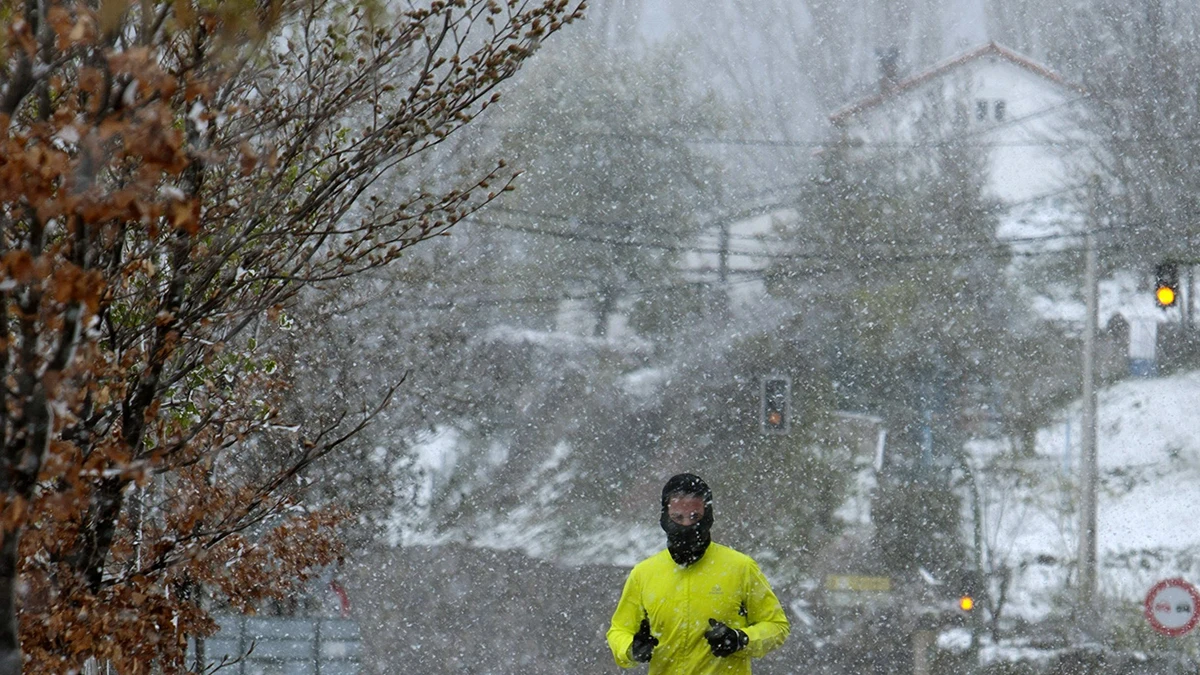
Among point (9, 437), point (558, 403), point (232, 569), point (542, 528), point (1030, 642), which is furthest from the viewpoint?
point (558, 403)

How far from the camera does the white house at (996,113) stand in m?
34.5

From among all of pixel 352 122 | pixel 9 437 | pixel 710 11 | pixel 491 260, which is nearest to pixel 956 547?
pixel 491 260

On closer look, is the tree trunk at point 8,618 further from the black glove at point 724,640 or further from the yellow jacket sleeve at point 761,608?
the yellow jacket sleeve at point 761,608

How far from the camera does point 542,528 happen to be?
29.4 meters

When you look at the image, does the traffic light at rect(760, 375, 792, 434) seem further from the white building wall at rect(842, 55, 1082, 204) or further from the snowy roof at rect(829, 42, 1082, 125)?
the snowy roof at rect(829, 42, 1082, 125)

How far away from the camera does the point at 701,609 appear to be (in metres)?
6.17

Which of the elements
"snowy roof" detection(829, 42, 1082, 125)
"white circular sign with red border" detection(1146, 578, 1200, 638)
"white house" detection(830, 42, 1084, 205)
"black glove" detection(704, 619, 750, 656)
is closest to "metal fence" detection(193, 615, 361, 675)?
"black glove" detection(704, 619, 750, 656)

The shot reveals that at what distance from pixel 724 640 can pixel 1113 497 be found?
24.5 m

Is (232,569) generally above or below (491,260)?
below

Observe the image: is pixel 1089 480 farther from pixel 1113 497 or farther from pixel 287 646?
pixel 287 646

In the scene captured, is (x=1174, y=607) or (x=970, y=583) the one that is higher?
(x=1174, y=607)

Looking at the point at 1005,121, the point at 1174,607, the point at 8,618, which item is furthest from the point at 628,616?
the point at 1005,121

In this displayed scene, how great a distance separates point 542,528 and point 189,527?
2444cm

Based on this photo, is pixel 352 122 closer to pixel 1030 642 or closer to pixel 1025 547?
pixel 1030 642
